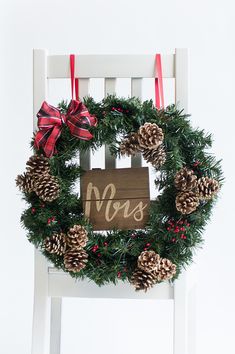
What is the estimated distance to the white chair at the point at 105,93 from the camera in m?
1.82

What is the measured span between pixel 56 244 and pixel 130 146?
33 centimetres

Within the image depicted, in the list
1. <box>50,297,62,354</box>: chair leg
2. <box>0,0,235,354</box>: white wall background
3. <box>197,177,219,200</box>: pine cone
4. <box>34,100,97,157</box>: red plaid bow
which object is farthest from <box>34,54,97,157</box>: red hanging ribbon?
<box>0,0,235,354</box>: white wall background

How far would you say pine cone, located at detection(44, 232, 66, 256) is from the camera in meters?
1.77

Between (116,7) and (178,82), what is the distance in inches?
33.3

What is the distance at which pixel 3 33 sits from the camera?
2648 mm

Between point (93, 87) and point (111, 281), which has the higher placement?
point (93, 87)

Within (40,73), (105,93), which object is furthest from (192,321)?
(40,73)

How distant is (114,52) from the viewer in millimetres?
2566

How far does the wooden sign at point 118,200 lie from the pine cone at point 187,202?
0.31ft

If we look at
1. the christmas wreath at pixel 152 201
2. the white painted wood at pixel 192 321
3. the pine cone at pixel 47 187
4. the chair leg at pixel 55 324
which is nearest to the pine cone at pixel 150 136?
the christmas wreath at pixel 152 201

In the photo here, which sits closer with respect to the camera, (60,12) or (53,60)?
(53,60)

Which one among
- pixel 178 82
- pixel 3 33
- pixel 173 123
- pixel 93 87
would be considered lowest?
pixel 173 123

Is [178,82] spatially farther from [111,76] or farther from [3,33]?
[3,33]

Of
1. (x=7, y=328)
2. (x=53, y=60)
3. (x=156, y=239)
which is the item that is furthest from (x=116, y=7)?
(x=7, y=328)
